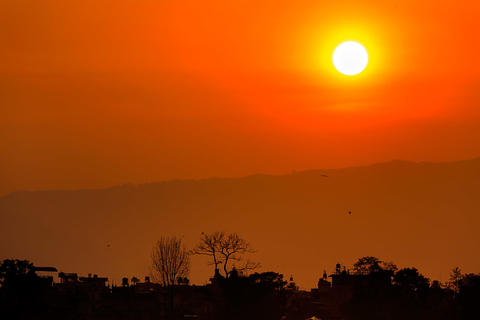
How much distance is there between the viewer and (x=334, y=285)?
7141 inches

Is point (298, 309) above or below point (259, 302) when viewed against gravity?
above

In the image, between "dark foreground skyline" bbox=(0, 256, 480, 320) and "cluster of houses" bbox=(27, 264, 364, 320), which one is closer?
"dark foreground skyline" bbox=(0, 256, 480, 320)

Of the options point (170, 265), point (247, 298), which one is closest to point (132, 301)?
point (170, 265)

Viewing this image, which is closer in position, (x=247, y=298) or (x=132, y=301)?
(x=247, y=298)

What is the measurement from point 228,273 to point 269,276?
6306 millimetres

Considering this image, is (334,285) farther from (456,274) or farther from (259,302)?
(259,302)

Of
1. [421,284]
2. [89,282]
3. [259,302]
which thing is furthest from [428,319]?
[89,282]

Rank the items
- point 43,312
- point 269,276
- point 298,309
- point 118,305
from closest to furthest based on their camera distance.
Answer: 1. point 43,312
2. point 269,276
3. point 118,305
4. point 298,309

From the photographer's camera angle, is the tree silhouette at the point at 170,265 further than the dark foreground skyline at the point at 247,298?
Yes

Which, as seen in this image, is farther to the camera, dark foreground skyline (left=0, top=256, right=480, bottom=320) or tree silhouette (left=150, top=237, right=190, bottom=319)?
tree silhouette (left=150, top=237, right=190, bottom=319)

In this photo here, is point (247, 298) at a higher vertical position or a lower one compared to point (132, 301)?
lower

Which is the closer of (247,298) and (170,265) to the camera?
(247,298)

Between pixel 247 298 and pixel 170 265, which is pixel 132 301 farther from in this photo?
pixel 247 298

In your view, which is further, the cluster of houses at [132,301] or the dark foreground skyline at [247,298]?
the cluster of houses at [132,301]
